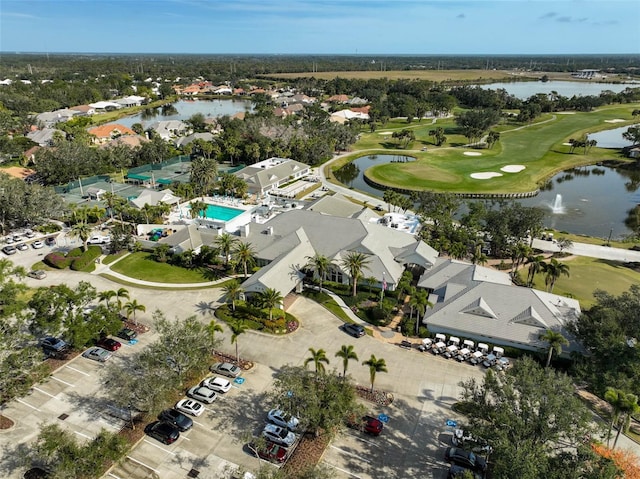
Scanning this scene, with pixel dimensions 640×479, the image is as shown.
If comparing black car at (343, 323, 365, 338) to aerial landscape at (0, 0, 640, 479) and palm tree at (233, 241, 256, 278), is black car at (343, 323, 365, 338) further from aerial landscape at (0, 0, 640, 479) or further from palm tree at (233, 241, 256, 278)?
palm tree at (233, 241, 256, 278)

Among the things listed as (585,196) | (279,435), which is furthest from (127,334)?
(585,196)

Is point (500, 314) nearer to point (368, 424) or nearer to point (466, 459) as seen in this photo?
point (466, 459)

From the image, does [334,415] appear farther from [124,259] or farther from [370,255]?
[124,259]

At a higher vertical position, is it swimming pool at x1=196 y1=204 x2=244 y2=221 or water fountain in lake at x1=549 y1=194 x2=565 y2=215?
swimming pool at x1=196 y1=204 x2=244 y2=221

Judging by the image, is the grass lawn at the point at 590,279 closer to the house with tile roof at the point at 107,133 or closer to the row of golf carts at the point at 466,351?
the row of golf carts at the point at 466,351

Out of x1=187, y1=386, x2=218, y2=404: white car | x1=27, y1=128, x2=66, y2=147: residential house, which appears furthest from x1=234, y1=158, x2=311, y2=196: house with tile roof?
x1=27, y1=128, x2=66, y2=147: residential house
